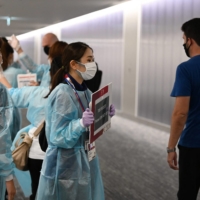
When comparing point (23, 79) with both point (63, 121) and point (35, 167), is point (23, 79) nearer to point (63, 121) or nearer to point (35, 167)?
point (35, 167)

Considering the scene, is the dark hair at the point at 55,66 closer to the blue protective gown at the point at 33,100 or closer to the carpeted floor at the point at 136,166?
the blue protective gown at the point at 33,100

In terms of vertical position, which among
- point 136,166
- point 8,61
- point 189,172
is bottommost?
point 136,166

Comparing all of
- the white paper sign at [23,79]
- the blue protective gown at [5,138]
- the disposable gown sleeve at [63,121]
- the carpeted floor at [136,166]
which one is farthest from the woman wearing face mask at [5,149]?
the white paper sign at [23,79]

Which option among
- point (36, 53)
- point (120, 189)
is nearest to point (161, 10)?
point (120, 189)

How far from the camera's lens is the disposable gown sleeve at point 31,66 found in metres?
4.15

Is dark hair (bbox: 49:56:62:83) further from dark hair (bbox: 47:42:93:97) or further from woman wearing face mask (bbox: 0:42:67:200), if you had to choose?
dark hair (bbox: 47:42:93:97)

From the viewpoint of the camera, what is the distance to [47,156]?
199 centimetres

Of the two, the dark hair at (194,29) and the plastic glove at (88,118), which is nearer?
the plastic glove at (88,118)

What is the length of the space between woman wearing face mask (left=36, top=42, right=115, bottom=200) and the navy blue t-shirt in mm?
396

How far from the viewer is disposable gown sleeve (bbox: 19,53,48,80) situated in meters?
4.15

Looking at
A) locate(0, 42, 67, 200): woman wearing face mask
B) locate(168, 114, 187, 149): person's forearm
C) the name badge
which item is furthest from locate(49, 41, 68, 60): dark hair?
locate(168, 114, 187, 149): person's forearm

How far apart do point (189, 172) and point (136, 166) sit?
7.69 ft

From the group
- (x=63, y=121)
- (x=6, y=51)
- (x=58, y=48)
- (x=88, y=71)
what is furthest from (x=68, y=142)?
(x=6, y=51)

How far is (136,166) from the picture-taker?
4.37 meters
